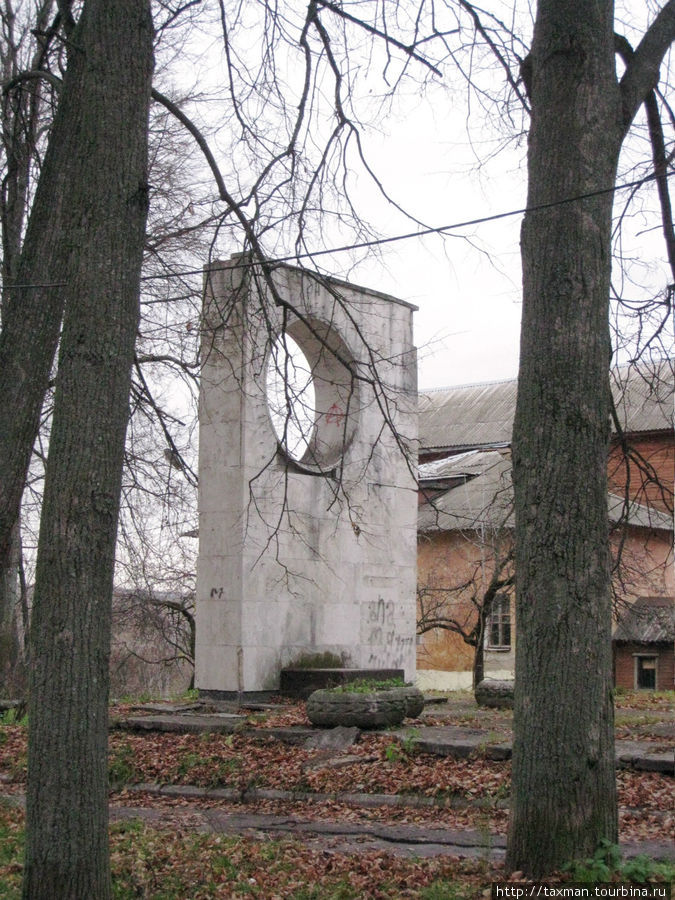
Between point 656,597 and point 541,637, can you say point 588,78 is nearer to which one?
point 541,637

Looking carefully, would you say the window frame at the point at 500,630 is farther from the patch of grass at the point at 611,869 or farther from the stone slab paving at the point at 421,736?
the patch of grass at the point at 611,869

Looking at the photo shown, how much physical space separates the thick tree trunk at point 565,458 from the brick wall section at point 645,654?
1038 inches

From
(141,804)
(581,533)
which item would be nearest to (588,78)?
(581,533)

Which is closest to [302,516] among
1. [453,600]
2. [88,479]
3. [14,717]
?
[14,717]

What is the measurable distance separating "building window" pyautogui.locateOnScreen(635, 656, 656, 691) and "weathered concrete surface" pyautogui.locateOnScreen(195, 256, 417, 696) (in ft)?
56.8

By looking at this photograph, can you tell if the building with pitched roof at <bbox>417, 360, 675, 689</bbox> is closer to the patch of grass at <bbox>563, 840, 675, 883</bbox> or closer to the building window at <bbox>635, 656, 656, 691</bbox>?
the building window at <bbox>635, 656, 656, 691</bbox>

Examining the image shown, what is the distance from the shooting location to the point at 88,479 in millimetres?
5812

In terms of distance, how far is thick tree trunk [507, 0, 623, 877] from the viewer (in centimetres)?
573

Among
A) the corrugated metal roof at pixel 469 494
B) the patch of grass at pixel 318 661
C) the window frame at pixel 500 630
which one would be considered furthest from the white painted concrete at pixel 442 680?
the patch of grass at pixel 318 661

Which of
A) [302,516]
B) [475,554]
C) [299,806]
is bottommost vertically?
[299,806]

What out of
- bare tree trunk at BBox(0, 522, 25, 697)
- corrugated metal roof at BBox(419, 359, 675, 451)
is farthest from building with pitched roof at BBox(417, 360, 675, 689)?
bare tree trunk at BBox(0, 522, 25, 697)

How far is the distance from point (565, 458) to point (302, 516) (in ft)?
29.2

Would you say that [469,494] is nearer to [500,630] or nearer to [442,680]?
[500,630]

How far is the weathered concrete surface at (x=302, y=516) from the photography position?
1363cm
